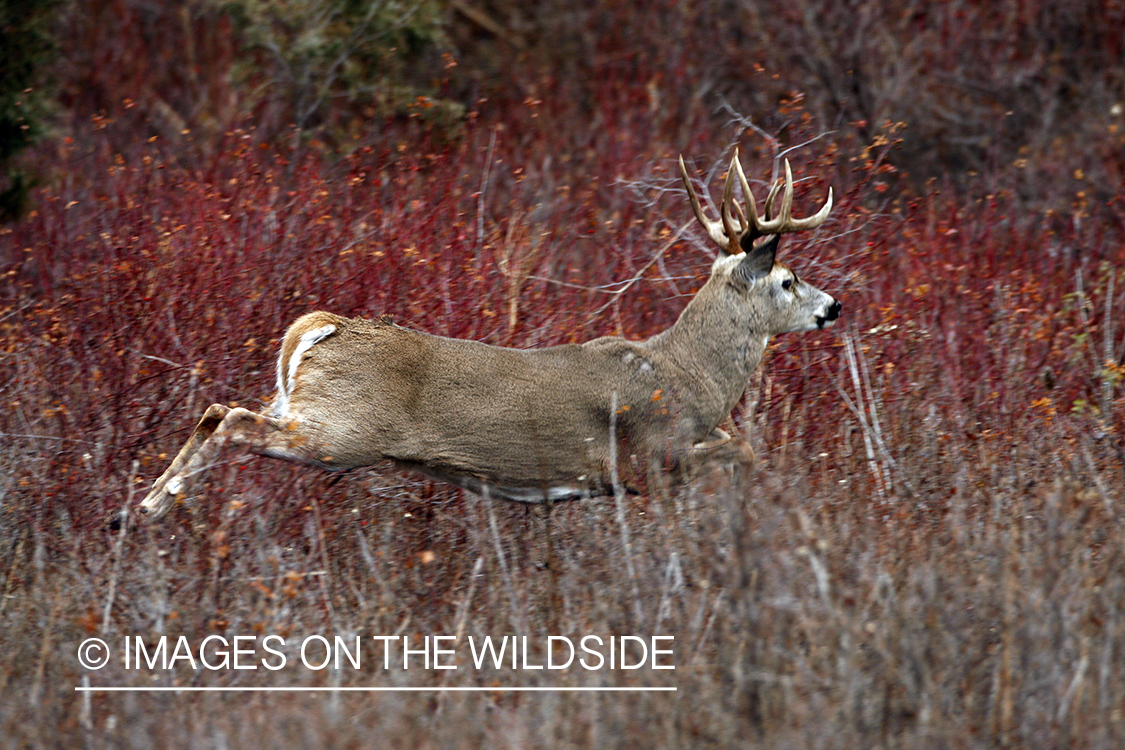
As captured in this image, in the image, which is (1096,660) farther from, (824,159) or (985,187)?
(985,187)

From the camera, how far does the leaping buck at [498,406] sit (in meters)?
5.06

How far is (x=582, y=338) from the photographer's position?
23.9 ft

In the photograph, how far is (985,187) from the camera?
1059cm

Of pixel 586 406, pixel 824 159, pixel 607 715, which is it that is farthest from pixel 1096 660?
pixel 824 159

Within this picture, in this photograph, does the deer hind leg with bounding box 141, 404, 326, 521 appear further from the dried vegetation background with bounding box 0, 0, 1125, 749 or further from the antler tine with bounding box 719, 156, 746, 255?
the antler tine with bounding box 719, 156, 746, 255

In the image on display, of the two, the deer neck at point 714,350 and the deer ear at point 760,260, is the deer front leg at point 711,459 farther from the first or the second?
the deer ear at point 760,260

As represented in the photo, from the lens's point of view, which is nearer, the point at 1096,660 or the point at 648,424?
the point at 1096,660

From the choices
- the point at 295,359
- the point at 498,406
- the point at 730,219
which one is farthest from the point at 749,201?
the point at 295,359

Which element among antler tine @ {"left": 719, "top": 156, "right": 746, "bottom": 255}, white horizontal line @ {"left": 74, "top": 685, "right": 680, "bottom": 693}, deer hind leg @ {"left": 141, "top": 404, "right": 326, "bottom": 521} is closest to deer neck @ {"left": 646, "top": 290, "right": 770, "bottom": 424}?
antler tine @ {"left": 719, "top": 156, "right": 746, "bottom": 255}

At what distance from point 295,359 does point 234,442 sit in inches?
15.8

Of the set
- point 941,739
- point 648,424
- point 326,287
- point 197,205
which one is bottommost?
point 941,739

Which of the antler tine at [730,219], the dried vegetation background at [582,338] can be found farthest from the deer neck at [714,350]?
the antler tine at [730,219]

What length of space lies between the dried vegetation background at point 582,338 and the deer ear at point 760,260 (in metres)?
0.64

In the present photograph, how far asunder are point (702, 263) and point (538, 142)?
10.9 feet
